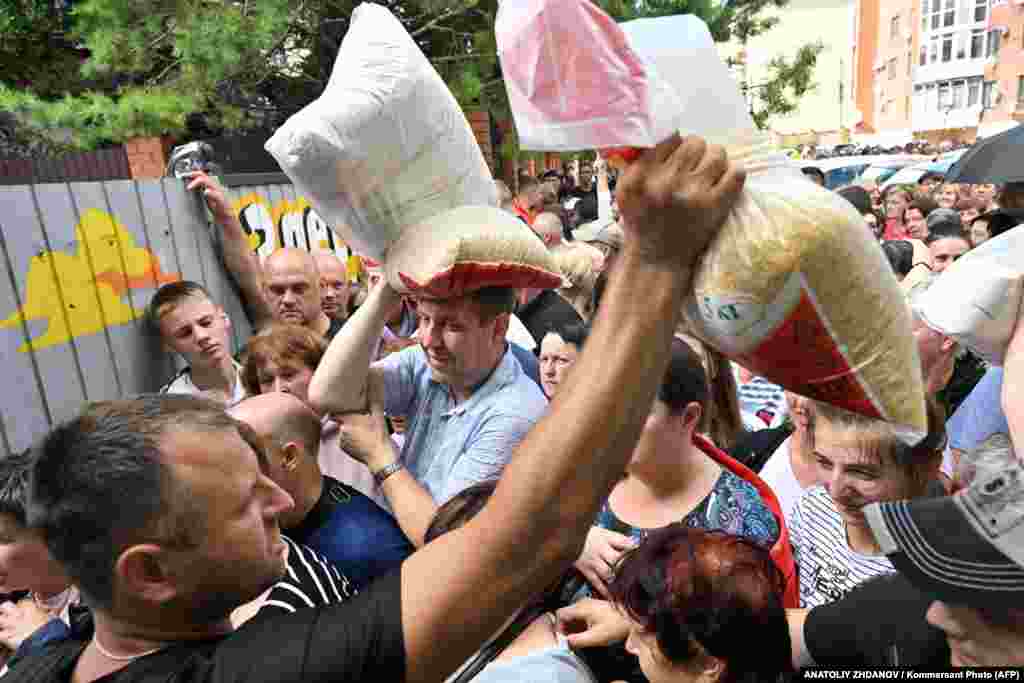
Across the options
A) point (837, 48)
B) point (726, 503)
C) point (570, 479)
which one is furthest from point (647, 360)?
point (837, 48)

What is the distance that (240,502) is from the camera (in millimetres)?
1009

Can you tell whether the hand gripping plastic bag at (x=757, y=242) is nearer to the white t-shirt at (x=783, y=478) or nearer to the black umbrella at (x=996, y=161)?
the white t-shirt at (x=783, y=478)

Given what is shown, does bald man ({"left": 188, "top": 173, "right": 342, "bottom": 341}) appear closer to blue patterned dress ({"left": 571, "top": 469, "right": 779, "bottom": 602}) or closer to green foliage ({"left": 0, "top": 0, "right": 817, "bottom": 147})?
green foliage ({"left": 0, "top": 0, "right": 817, "bottom": 147})

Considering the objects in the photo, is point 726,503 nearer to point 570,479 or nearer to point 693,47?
point 570,479

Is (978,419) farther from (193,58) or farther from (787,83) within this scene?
(787,83)

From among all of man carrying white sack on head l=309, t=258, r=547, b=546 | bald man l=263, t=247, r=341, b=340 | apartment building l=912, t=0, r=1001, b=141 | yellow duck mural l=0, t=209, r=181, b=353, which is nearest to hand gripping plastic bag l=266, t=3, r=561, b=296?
man carrying white sack on head l=309, t=258, r=547, b=546

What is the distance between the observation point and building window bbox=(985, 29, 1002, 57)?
131ft

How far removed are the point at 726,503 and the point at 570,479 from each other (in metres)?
1.03

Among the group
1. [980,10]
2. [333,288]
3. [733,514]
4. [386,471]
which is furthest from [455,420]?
[980,10]

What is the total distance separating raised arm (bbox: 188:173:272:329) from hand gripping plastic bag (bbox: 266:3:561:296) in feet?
7.84

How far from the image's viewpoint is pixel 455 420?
6.56 ft

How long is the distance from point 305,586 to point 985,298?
1496 mm

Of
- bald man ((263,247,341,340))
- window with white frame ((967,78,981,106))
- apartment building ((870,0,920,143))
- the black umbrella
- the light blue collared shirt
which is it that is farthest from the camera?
apartment building ((870,0,920,143))

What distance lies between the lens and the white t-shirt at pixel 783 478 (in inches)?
84.1
